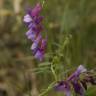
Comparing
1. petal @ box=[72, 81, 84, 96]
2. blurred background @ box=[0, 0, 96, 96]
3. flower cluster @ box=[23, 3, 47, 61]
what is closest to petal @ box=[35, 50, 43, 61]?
flower cluster @ box=[23, 3, 47, 61]

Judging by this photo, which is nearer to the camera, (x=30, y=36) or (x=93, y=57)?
(x=30, y=36)

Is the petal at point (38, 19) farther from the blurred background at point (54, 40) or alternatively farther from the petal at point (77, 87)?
the blurred background at point (54, 40)

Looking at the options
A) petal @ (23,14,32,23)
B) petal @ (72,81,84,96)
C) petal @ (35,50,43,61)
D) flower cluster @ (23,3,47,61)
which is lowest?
Result: petal @ (72,81,84,96)

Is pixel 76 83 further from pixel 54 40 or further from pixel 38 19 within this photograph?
pixel 54 40

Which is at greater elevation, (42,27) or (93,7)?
(93,7)

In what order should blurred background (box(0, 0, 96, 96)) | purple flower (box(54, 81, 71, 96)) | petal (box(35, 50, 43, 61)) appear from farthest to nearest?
blurred background (box(0, 0, 96, 96)) < petal (box(35, 50, 43, 61)) < purple flower (box(54, 81, 71, 96))

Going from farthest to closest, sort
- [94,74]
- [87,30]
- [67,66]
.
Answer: [87,30], [67,66], [94,74]

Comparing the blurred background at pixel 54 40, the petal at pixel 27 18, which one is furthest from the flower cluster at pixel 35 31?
the blurred background at pixel 54 40

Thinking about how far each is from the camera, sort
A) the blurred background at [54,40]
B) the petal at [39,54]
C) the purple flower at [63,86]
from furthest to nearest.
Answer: the blurred background at [54,40] < the petal at [39,54] < the purple flower at [63,86]

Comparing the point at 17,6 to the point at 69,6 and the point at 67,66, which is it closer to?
the point at 69,6

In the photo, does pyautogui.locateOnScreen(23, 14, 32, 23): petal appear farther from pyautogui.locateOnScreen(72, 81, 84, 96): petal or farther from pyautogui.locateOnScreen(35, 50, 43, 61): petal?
pyautogui.locateOnScreen(72, 81, 84, 96): petal

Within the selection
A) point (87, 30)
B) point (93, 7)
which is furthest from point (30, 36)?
point (93, 7)
